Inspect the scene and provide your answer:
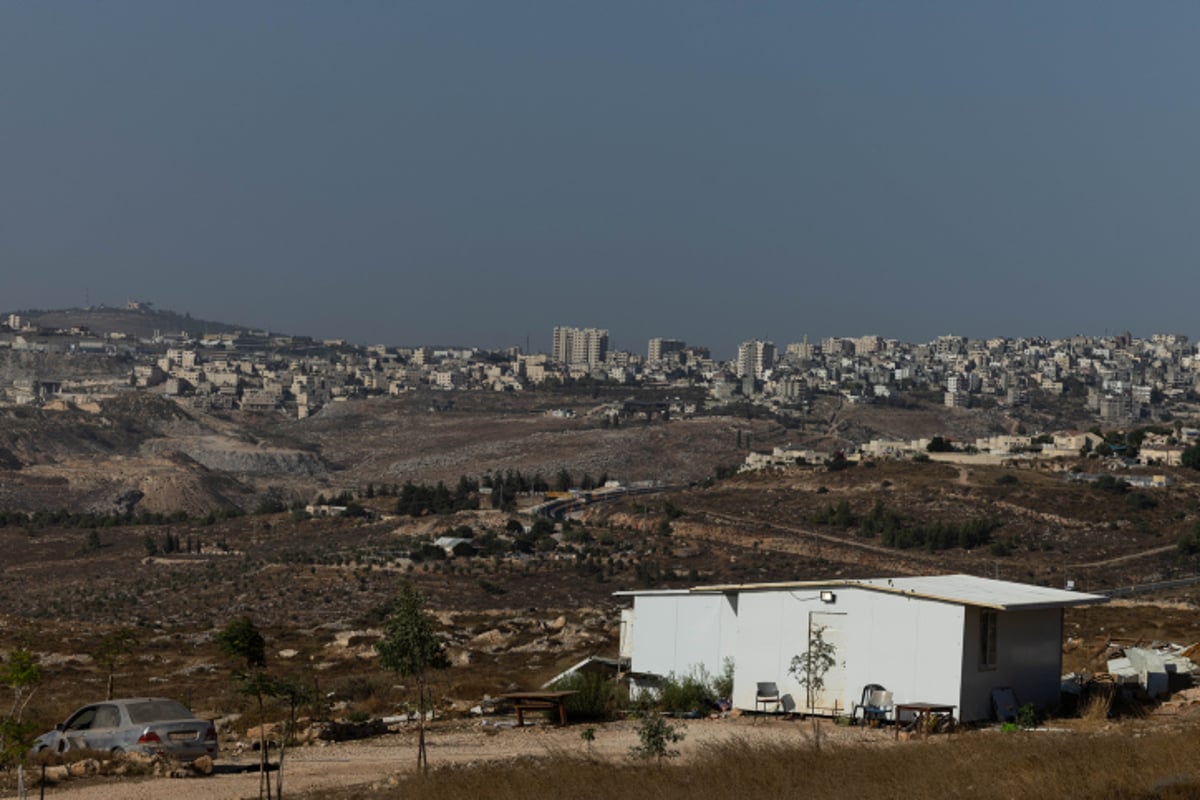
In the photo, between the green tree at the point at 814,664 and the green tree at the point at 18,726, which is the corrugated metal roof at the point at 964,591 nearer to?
the green tree at the point at 814,664

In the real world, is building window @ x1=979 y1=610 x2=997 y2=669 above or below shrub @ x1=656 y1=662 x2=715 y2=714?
above

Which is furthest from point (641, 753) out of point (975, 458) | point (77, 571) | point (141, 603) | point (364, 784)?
point (975, 458)

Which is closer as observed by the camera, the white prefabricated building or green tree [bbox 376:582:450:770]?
green tree [bbox 376:582:450:770]

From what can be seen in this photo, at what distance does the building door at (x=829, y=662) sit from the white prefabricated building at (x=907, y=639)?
1 centimetres

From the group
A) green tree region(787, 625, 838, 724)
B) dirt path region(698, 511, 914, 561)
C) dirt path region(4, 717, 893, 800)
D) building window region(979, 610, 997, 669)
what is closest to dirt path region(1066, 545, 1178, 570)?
dirt path region(698, 511, 914, 561)

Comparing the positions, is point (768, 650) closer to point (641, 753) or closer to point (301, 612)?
point (641, 753)

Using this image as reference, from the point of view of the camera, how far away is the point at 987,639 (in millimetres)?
20281

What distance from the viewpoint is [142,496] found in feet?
406

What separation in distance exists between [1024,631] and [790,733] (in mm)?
4095

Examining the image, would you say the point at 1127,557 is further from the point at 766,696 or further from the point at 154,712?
the point at 154,712

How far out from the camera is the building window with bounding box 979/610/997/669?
20172mm

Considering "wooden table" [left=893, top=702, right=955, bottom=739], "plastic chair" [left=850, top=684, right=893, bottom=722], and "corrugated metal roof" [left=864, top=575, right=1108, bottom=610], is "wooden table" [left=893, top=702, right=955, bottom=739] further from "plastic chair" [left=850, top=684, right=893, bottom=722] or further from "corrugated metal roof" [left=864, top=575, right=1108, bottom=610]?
"corrugated metal roof" [left=864, top=575, right=1108, bottom=610]

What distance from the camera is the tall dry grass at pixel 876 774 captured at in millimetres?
12242

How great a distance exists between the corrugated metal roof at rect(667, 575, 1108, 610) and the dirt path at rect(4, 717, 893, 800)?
1.77 metres
